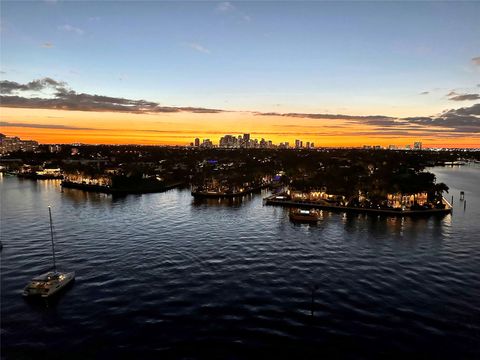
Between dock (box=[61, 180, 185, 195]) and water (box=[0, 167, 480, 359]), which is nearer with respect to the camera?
water (box=[0, 167, 480, 359])

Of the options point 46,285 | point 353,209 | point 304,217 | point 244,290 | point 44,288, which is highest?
point 46,285

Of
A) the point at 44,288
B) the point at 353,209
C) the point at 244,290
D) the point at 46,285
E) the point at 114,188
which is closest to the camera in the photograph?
the point at 44,288

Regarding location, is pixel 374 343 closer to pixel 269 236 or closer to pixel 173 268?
pixel 173 268

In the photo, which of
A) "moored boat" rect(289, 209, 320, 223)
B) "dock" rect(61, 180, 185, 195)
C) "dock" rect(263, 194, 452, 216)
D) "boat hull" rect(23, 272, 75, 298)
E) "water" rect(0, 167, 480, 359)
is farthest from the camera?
"dock" rect(61, 180, 185, 195)

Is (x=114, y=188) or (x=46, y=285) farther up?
(x=114, y=188)

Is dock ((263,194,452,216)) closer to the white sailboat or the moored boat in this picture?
the moored boat

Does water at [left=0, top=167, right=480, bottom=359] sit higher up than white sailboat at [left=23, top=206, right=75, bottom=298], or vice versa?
white sailboat at [left=23, top=206, right=75, bottom=298]

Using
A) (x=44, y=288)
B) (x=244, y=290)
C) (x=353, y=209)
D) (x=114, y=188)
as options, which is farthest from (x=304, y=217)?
(x=114, y=188)

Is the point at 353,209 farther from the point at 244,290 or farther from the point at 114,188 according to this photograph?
the point at 114,188

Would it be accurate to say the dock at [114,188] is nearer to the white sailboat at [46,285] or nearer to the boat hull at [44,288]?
the white sailboat at [46,285]

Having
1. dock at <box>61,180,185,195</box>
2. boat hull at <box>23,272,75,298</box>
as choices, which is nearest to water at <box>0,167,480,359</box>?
boat hull at <box>23,272,75,298</box>
